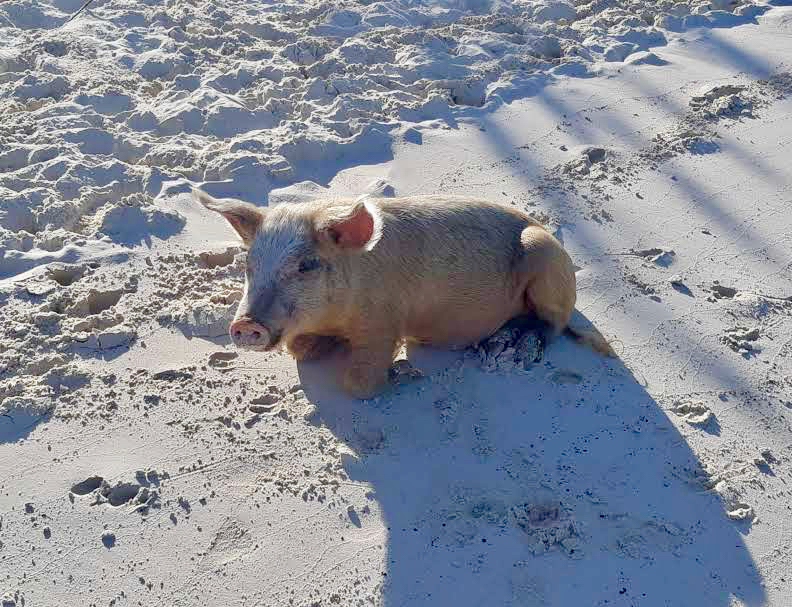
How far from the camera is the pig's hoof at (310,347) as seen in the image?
463 cm

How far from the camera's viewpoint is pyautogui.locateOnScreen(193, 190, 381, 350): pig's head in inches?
159

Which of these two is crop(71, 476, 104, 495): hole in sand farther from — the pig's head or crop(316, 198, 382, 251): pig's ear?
crop(316, 198, 382, 251): pig's ear

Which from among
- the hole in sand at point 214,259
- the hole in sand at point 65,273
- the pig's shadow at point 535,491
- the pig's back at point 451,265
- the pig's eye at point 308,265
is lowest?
the pig's shadow at point 535,491

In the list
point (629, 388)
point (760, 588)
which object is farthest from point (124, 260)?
point (760, 588)

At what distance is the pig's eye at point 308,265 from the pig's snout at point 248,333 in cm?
41

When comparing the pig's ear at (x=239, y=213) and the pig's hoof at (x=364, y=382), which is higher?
the pig's ear at (x=239, y=213)

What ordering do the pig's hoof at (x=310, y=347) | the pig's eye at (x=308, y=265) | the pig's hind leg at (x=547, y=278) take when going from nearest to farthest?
the pig's eye at (x=308, y=265) < the pig's hoof at (x=310, y=347) < the pig's hind leg at (x=547, y=278)

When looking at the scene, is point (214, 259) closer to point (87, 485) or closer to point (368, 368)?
point (368, 368)

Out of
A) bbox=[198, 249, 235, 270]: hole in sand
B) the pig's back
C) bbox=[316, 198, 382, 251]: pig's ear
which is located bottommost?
bbox=[198, 249, 235, 270]: hole in sand

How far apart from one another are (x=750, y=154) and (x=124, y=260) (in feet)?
17.7

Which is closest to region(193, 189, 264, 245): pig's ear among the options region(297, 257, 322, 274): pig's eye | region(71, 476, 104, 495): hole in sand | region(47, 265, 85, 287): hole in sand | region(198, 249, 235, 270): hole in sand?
region(297, 257, 322, 274): pig's eye

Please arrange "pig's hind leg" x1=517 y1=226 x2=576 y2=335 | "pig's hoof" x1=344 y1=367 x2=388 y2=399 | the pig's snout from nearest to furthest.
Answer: the pig's snout
"pig's hoof" x1=344 y1=367 x2=388 y2=399
"pig's hind leg" x1=517 y1=226 x2=576 y2=335

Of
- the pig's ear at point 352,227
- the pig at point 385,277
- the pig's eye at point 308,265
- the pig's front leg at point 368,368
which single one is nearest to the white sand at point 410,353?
the pig's front leg at point 368,368

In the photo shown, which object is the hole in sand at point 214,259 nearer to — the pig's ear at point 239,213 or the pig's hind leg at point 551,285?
the pig's ear at point 239,213
